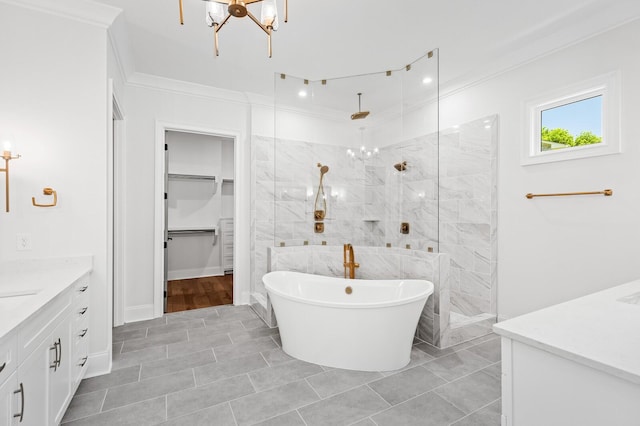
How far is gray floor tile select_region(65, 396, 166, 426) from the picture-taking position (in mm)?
1732

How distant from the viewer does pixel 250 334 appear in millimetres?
3004

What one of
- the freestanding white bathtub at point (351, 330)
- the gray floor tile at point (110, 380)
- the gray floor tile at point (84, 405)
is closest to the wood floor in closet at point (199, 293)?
the gray floor tile at point (110, 380)

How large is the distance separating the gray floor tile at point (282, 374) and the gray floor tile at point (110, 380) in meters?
0.88

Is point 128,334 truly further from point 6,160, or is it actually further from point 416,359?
point 416,359

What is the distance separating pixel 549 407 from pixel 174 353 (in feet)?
8.74

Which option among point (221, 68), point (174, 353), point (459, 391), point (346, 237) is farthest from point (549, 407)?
point (221, 68)

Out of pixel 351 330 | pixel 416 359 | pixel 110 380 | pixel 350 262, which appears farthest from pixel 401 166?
pixel 110 380

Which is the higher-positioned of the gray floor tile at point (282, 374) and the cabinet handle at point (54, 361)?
the cabinet handle at point (54, 361)

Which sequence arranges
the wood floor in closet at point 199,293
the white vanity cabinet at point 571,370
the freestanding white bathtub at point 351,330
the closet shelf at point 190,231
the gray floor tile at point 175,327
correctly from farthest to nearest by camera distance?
the closet shelf at point 190,231 < the wood floor in closet at point 199,293 < the gray floor tile at point 175,327 < the freestanding white bathtub at point 351,330 < the white vanity cabinet at point 571,370

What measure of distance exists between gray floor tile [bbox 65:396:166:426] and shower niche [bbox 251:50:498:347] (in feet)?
4.57

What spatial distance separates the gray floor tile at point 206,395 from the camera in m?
1.87

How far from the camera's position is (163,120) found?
3.50 metres

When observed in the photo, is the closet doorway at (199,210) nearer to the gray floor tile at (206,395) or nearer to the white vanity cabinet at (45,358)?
the gray floor tile at (206,395)

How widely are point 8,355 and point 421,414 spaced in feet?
6.63
